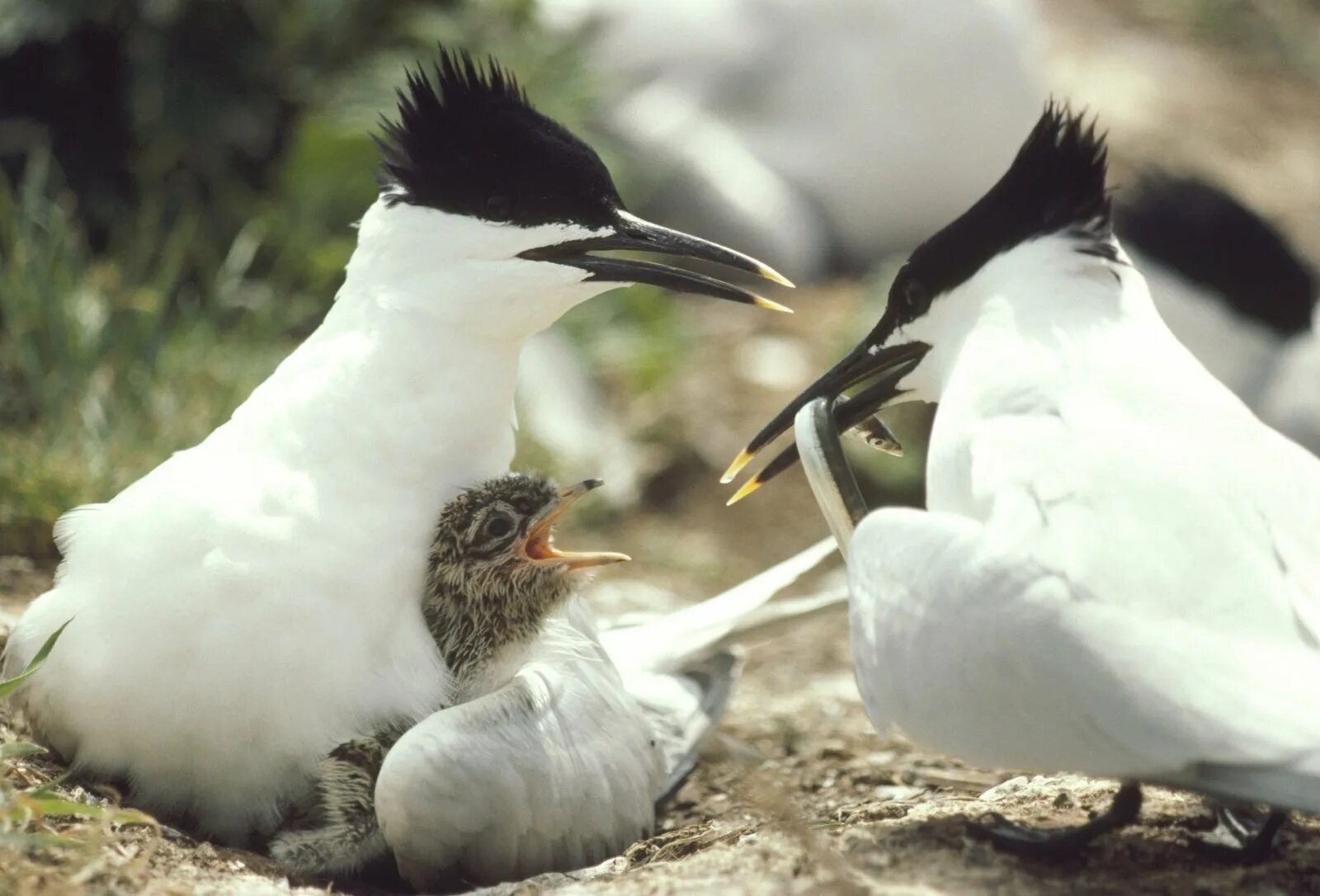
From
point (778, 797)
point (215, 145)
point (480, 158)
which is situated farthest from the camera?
point (215, 145)

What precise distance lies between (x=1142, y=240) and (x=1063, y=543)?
16.1ft

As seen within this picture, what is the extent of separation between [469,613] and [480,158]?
890mm

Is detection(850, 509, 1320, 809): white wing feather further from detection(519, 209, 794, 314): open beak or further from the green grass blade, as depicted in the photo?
the green grass blade

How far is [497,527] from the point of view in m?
3.54

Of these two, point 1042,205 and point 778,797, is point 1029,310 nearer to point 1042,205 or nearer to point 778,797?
point 1042,205

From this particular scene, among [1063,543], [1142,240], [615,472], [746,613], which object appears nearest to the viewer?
[1063,543]

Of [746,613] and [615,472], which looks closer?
[746,613]

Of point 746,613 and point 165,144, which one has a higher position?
point 165,144

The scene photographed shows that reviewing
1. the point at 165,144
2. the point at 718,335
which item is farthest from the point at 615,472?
the point at 165,144

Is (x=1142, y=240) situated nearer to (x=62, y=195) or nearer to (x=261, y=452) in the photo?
(x=62, y=195)

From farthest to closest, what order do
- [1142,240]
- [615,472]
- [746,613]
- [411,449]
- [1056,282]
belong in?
[1142,240]
[615,472]
[746,613]
[411,449]
[1056,282]

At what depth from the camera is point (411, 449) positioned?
11.1 feet

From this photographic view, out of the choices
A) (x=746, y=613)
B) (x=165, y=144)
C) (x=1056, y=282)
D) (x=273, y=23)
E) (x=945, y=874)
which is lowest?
(x=945, y=874)

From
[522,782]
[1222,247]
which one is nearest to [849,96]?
[1222,247]
